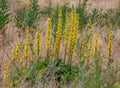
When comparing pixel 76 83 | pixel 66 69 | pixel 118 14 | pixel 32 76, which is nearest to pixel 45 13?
pixel 118 14

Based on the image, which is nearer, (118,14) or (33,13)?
(33,13)

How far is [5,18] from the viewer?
567 cm

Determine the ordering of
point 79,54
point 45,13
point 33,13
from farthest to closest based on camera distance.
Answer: point 45,13 → point 33,13 → point 79,54

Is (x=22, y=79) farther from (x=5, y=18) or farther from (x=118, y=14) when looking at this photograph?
(x=118, y=14)

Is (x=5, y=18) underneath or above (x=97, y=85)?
above

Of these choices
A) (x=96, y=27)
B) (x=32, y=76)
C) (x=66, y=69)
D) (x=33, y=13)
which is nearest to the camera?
(x=32, y=76)

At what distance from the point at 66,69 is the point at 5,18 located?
1640 millimetres

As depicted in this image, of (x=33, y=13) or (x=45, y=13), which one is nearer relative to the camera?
(x=33, y=13)

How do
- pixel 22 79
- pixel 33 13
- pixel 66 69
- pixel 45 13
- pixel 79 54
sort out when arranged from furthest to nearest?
1. pixel 45 13
2. pixel 33 13
3. pixel 66 69
4. pixel 79 54
5. pixel 22 79

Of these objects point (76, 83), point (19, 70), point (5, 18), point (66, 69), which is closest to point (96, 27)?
point (5, 18)

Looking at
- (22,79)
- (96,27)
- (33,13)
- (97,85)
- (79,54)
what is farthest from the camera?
(96,27)

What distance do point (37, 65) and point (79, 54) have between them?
56cm

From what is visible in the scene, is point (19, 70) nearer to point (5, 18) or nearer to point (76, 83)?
point (76, 83)

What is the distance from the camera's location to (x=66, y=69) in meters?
4.53
